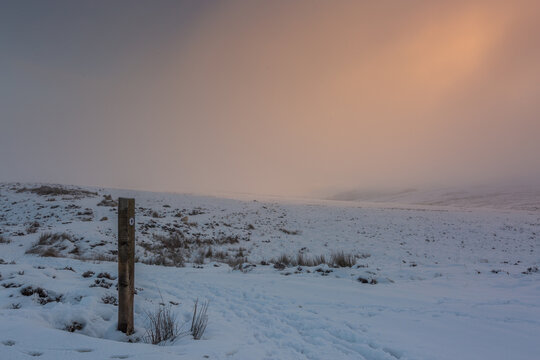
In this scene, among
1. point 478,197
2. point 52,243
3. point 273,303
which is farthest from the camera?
point 478,197

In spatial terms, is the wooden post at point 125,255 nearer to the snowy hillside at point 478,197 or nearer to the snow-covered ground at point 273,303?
the snow-covered ground at point 273,303

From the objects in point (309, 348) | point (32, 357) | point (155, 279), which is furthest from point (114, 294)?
point (309, 348)

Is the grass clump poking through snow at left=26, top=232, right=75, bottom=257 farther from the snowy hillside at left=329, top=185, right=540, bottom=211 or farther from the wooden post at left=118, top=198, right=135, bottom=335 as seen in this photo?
the snowy hillside at left=329, top=185, right=540, bottom=211

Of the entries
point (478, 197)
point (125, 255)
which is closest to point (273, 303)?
point (125, 255)

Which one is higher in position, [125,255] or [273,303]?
[125,255]

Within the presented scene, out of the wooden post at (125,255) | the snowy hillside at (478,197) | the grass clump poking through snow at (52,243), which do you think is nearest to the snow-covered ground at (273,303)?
the grass clump poking through snow at (52,243)

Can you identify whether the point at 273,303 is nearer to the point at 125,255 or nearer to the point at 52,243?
the point at 125,255

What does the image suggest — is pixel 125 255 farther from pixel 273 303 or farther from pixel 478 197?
pixel 478 197

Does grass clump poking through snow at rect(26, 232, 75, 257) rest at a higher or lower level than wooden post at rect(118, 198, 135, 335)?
lower

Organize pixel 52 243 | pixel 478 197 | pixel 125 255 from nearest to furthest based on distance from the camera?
pixel 125 255 → pixel 52 243 → pixel 478 197

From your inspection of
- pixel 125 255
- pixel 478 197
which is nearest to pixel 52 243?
pixel 125 255

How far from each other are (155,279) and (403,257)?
10756mm

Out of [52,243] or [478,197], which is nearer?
[52,243]

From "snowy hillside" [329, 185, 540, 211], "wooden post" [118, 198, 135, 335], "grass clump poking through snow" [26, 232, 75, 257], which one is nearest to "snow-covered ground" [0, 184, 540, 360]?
"grass clump poking through snow" [26, 232, 75, 257]
